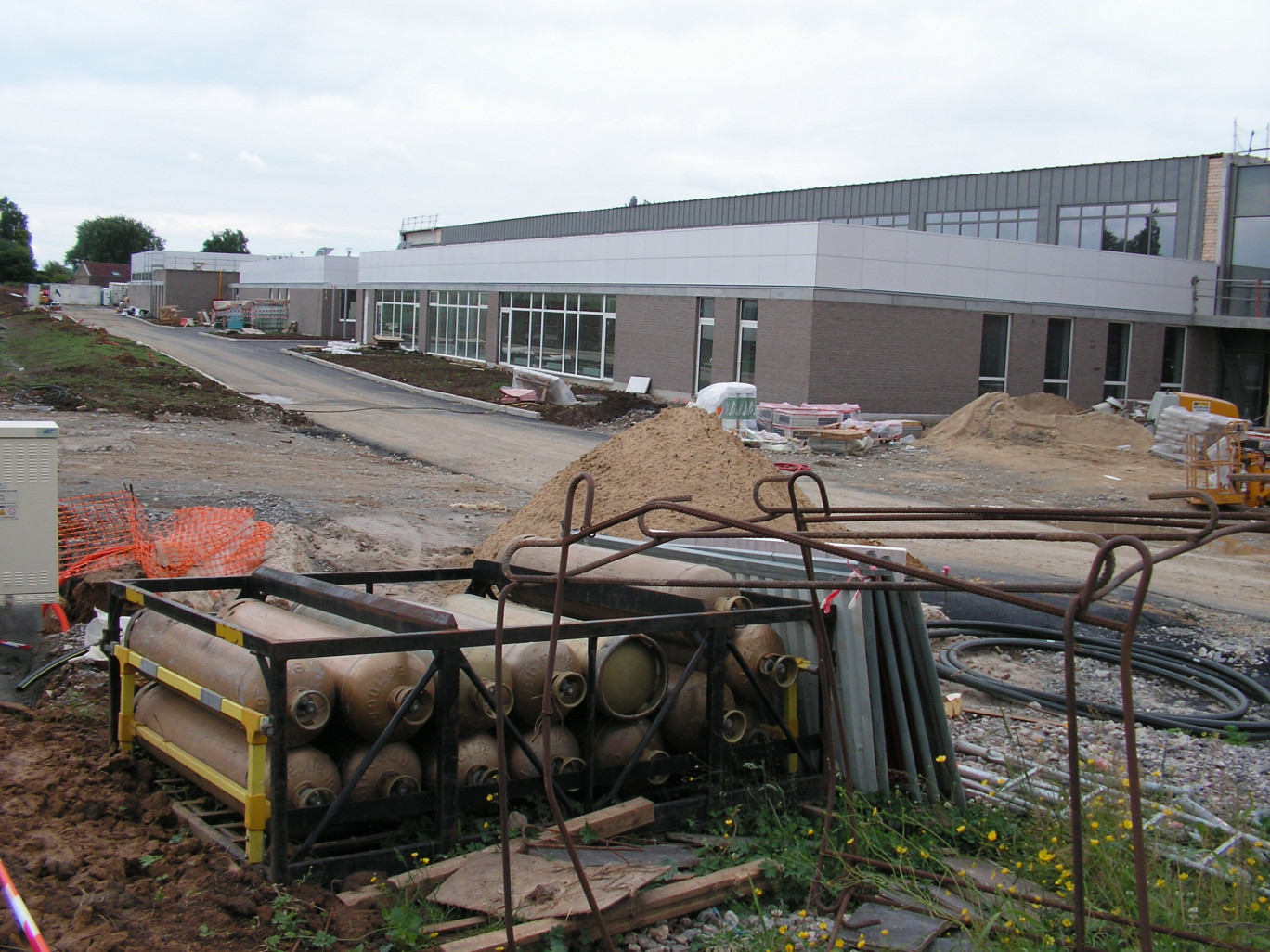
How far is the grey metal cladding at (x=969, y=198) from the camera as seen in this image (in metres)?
35.7

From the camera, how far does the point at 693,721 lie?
→ 5.72 meters

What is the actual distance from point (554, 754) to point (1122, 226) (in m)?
37.5

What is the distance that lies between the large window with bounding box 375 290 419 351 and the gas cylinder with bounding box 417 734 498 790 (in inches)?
→ 1878

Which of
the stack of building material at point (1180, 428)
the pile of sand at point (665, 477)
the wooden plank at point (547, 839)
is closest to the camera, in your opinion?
the wooden plank at point (547, 839)

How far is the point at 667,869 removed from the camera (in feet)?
15.9

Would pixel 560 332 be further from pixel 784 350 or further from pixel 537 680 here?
pixel 537 680

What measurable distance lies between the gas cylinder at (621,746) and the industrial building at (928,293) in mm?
22544

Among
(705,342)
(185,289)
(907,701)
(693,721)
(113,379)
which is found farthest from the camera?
(185,289)

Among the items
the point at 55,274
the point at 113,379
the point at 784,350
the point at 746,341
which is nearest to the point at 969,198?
the point at 746,341

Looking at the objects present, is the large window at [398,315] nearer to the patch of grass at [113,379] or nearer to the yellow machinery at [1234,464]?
the patch of grass at [113,379]

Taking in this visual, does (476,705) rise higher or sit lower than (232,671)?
lower

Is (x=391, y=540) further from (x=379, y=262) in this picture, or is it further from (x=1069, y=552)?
(x=379, y=262)

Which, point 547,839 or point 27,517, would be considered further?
point 27,517

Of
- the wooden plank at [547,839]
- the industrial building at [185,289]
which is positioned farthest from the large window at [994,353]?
the industrial building at [185,289]
